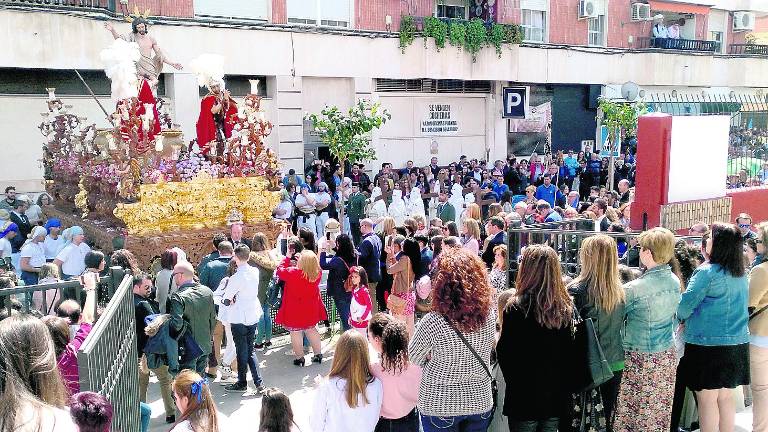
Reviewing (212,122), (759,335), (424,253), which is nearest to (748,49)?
(212,122)

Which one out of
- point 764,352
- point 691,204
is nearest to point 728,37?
point 691,204

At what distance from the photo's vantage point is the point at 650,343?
517 centimetres

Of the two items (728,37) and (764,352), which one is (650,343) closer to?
(764,352)

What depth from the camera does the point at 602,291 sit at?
15.9ft

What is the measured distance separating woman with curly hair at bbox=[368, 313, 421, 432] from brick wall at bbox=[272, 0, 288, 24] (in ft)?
52.3

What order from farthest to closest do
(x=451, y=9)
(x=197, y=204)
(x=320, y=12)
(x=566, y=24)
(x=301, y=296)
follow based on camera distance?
(x=566, y=24) → (x=451, y=9) → (x=320, y=12) → (x=197, y=204) → (x=301, y=296)

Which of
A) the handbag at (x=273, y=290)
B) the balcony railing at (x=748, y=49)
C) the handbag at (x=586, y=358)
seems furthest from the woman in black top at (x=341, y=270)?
the balcony railing at (x=748, y=49)

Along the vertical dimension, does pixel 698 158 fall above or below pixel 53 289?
above

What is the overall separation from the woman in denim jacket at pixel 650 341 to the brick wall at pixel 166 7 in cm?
1474

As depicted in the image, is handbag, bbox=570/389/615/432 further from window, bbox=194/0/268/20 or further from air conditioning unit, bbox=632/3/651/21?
air conditioning unit, bbox=632/3/651/21

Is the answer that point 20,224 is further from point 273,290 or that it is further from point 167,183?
point 273,290

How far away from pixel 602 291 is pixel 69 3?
14.1 meters

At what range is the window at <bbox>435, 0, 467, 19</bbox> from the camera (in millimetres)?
23470

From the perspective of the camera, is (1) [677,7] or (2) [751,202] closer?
(2) [751,202]
